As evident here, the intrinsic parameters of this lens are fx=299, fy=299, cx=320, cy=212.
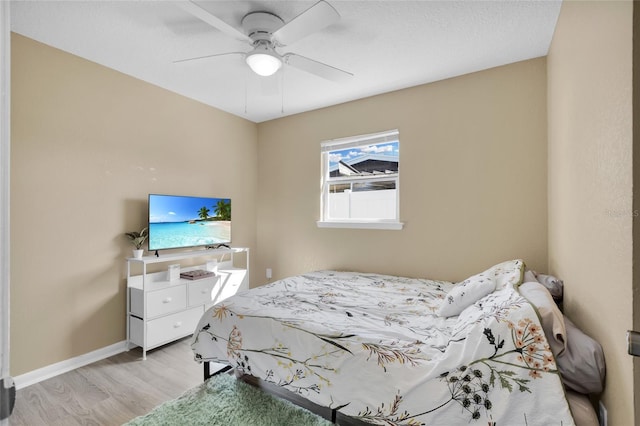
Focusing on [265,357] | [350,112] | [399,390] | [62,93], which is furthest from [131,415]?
[350,112]

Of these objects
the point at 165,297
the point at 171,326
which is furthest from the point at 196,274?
the point at 171,326

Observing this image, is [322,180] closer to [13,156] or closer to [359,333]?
[359,333]

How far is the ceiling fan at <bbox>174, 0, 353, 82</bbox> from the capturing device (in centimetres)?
164

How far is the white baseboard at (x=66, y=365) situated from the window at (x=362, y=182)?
2.38 metres

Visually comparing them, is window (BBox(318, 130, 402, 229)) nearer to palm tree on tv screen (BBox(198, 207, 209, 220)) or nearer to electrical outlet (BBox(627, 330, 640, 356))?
palm tree on tv screen (BBox(198, 207, 209, 220))

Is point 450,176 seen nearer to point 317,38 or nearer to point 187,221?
point 317,38

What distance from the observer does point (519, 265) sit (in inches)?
79.0

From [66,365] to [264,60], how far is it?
9.33ft

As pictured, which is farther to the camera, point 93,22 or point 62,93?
point 62,93

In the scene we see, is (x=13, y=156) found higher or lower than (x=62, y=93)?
lower

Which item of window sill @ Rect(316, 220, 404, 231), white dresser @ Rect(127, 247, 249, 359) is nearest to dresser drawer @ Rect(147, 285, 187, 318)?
white dresser @ Rect(127, 247, 249, 359)

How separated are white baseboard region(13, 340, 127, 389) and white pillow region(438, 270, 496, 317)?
2823mm

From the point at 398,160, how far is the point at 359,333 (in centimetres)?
211

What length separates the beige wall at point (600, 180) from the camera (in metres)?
0.92
